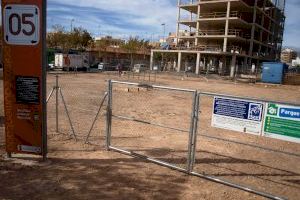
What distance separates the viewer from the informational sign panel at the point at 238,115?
6027 millimetres

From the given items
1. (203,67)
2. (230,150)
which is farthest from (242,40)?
(230,150)

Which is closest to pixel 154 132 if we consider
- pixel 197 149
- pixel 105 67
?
pixel 197 149

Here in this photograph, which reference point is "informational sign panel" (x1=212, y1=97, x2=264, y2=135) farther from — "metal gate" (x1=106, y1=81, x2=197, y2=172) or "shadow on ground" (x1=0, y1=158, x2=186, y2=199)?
"shadow on ground" (x1=0, y1=158, x2=186, y2=199)

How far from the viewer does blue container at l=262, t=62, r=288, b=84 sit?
4634 centimetres

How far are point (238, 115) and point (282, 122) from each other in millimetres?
800

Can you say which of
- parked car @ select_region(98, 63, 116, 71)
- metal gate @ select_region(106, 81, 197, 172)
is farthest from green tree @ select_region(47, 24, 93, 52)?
metal gate @ select_region(106, 81, 197, 172)

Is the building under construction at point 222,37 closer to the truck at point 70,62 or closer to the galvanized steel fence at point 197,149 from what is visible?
the truck at point 70,62

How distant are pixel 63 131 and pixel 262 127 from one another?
5.84 meters

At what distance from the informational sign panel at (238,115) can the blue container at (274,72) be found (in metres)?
42.9

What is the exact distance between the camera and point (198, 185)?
20.5 feet

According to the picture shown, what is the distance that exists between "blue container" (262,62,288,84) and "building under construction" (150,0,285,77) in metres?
11.4

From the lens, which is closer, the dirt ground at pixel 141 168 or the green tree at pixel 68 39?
the dirt ground at pixel 141 168

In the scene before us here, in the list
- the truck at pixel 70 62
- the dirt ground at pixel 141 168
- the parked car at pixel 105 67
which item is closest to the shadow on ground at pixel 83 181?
the dirt ground at pixel 141 168

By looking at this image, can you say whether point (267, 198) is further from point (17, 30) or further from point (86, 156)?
point (17, 30)
